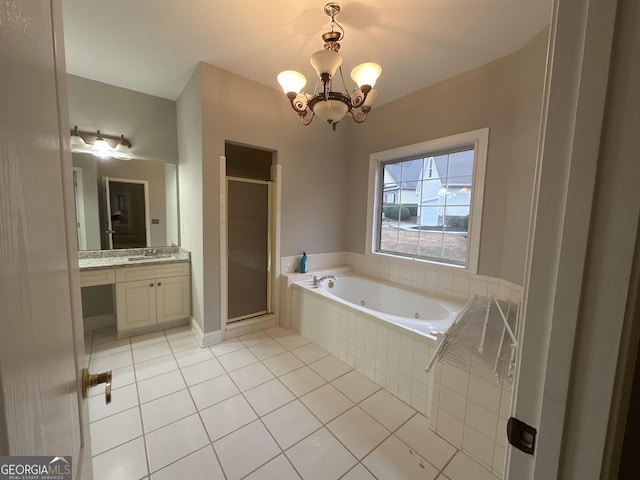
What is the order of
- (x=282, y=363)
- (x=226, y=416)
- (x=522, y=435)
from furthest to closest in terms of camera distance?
(x=282, y=363) → (x=226, y=416) → (x=522, y=435)

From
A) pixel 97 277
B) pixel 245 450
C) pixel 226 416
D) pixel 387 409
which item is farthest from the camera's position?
pixel 97 277

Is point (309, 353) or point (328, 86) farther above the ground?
point (328, 86)

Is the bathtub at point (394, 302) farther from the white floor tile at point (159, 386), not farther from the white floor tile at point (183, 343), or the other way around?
the white floor tile at point (159, 386)

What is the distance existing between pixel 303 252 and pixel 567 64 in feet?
9.15

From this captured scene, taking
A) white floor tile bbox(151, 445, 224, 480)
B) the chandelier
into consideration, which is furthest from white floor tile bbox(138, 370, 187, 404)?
the chandelier

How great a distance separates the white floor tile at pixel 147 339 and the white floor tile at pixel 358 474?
2192mm

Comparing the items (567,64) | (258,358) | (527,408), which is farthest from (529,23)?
(258,358)

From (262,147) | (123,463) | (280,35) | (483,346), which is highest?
(280,35)

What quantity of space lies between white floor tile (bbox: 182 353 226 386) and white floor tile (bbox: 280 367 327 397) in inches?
22.3

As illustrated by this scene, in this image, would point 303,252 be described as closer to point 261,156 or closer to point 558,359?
point 261,156

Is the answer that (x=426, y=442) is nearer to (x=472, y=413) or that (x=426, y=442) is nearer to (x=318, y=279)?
(x=472, y=413)

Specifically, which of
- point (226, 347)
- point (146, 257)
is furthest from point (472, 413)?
point (146, 257)

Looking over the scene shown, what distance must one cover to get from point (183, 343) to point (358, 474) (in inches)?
79.6

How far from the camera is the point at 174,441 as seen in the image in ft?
4.88
